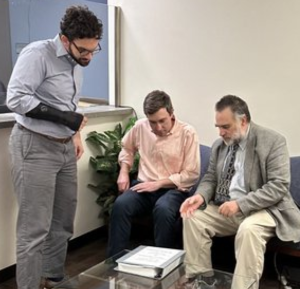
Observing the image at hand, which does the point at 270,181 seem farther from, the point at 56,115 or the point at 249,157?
the point at 56,115

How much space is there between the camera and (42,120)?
2.02 m

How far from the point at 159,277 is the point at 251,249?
0.52 meters

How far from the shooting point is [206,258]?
7.59 ft

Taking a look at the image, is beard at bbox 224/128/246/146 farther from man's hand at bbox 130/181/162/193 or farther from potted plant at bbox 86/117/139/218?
potted plant at bbox 86/117/139/218

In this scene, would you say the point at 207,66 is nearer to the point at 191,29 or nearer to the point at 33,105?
the point at 191,29

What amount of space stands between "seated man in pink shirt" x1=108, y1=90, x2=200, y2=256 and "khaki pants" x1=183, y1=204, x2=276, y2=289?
172 millimetres

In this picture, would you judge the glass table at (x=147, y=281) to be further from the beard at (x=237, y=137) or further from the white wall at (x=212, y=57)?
the white wall at (x=212, y=57)

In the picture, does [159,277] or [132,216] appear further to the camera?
[132,216]

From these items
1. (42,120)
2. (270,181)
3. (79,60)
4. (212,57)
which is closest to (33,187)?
(42,120)

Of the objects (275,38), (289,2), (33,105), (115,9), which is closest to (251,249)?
(33,105)

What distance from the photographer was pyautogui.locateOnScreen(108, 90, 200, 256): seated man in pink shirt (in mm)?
2461

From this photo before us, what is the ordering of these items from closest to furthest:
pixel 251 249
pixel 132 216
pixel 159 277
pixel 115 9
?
pixel 159 277, pixel 251 249, pixel 132 216, pixel 115 9

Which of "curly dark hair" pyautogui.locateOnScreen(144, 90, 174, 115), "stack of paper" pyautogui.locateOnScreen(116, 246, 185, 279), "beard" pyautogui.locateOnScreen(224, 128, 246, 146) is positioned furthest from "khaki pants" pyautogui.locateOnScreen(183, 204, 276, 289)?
"curly dark hair" pyautogui.locateOnScreen(144, 90, 174, 115)

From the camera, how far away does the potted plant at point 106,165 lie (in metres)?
2.98
